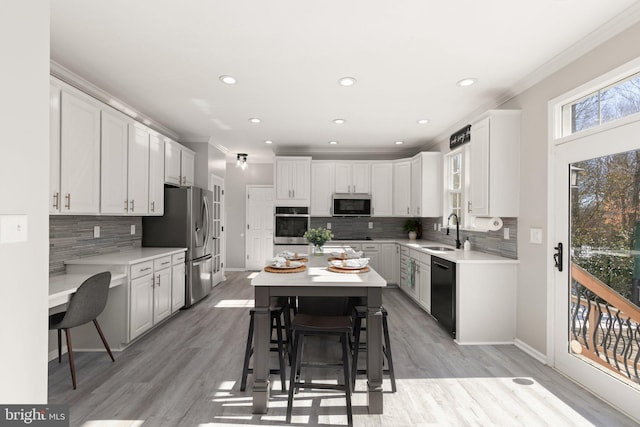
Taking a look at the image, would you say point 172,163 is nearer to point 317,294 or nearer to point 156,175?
point 156,175

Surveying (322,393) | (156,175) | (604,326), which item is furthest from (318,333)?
(156,175)

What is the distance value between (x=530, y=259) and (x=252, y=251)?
223 inches

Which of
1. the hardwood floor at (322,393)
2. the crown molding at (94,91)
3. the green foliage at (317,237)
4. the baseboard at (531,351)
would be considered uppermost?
the crown molding at (94,91)

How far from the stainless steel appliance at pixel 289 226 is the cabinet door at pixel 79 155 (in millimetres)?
3078

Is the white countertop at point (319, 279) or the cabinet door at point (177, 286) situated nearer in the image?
the white countertop at point (319, 279)

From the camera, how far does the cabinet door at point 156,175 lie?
4.12m

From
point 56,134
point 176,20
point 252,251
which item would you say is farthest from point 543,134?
point 252,251

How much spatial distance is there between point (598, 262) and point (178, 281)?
171 inches

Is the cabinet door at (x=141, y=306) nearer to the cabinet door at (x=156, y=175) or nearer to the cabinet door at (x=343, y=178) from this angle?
the cabinet door at (x=156, y=175)

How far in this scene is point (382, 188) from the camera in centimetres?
617

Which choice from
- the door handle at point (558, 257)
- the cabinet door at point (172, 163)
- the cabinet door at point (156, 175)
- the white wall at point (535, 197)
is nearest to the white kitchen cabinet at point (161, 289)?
the cabinet door at point (156, 175)

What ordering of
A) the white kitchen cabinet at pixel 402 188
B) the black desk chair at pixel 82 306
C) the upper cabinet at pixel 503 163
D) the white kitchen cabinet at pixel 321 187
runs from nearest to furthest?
the black desk chair at pixel 82 306 → the upper cabinet at pixel 503 163 → the white kitchen cabinet at pixel 402 188 → the white kitchen cabinet at pixel 321 187

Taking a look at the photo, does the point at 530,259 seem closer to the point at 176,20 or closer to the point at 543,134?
the point at 543,134

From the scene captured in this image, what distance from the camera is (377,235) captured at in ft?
21.3
